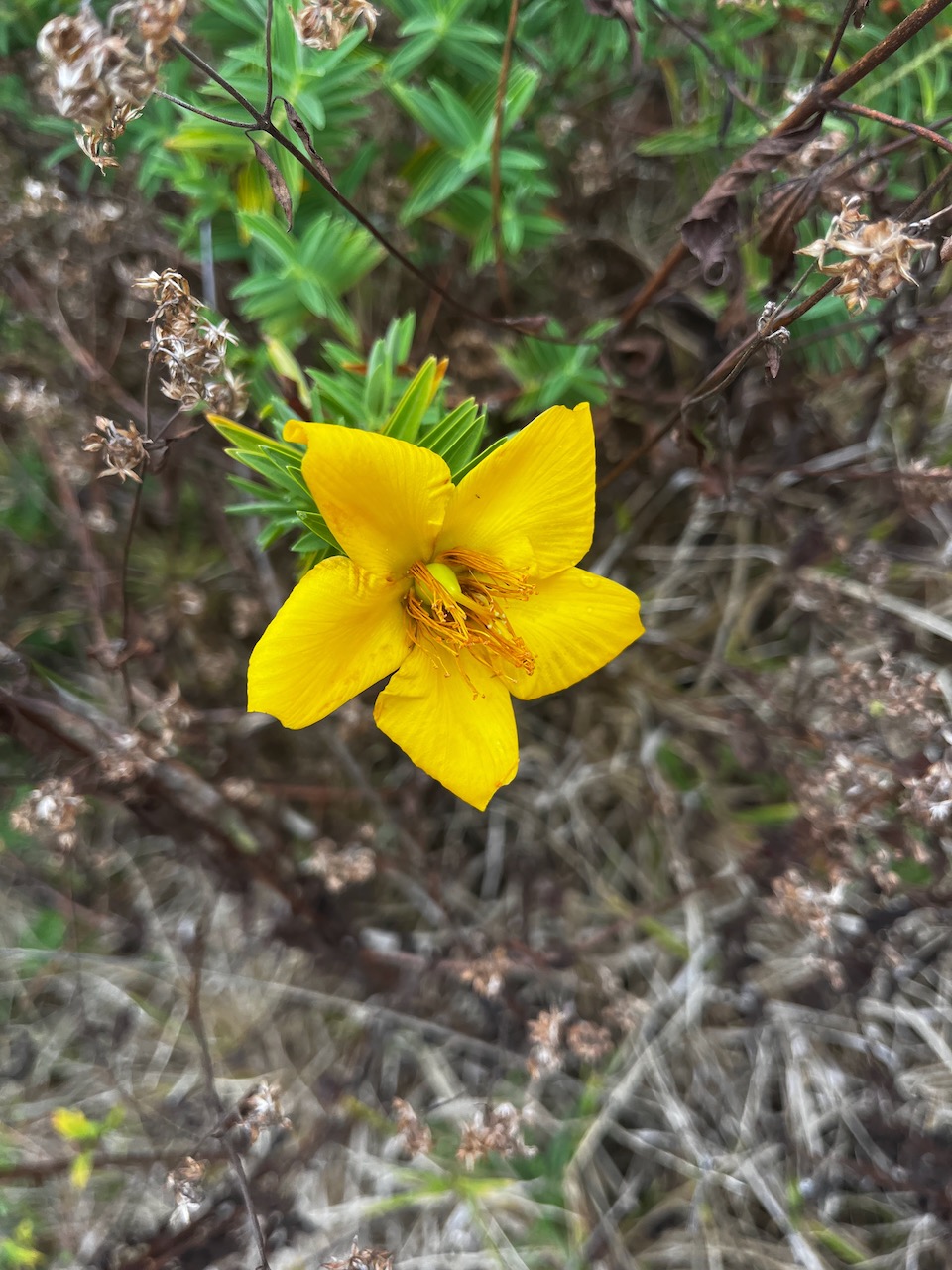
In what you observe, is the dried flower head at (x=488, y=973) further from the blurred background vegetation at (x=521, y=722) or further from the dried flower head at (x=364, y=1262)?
the dried flower head at (x=364, y=1262)

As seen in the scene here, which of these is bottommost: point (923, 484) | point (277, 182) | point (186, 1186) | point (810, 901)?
point (186, 1186)

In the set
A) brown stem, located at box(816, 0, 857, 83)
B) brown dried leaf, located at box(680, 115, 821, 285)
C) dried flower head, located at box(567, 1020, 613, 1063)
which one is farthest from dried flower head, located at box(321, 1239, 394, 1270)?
brown stem, located at box(816, 0, 857, 83)

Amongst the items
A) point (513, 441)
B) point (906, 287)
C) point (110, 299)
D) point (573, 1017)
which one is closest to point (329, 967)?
point (573, 1017)

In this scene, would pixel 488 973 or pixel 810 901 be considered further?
pixel 488 973

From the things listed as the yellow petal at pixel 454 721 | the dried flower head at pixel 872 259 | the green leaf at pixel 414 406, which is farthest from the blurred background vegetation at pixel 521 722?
the dried flower head at pixel 872 259

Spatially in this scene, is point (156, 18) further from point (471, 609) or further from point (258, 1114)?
point (258, 1114)

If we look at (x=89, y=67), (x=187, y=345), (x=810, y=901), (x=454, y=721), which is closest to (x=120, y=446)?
(x=187, y=345)

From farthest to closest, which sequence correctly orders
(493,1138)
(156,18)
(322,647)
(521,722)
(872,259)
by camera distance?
(521,722) → (493,1138) → (322,647) → (872,259) → (156,18)
